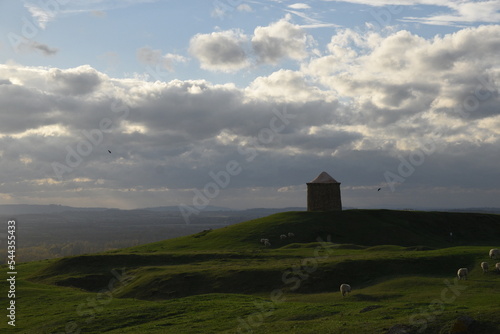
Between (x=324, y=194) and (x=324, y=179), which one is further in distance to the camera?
(x=324, y=179)

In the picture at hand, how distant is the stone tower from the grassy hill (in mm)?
7424

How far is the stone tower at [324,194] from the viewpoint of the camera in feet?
289

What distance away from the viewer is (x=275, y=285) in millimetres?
43500

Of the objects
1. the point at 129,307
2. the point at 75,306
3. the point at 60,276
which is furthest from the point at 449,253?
the point at 60,276

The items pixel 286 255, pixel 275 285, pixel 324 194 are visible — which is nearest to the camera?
pixel 275 285

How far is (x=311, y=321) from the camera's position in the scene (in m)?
27.5

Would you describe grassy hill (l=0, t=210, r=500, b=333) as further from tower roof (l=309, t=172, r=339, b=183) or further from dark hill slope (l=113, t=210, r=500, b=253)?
tower roof (l=309, t=172, r=339, b=183)

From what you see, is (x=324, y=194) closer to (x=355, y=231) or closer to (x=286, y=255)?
(x=355, y=231)

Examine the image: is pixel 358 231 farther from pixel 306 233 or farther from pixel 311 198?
pixel 311 198

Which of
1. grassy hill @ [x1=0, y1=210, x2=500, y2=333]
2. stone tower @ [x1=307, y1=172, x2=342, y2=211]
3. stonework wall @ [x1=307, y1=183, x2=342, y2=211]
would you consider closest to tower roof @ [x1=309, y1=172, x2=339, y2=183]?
stone tower @ [x1=307, y1=172, x2=342, y2=211]

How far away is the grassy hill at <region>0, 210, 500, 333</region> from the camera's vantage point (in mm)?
27969

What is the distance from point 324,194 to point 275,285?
46467 millimetres

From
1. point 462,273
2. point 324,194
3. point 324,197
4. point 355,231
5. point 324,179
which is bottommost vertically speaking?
point 462,273

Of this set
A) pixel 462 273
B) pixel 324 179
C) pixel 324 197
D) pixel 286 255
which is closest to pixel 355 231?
pixel 324 197
